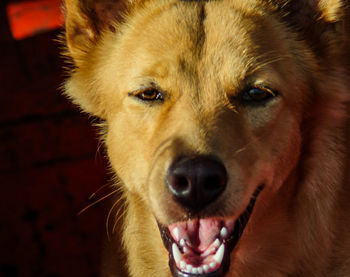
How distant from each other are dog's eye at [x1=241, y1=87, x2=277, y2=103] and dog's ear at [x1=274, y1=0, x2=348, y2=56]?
19.3 inches

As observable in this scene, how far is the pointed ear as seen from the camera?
9.55 feet

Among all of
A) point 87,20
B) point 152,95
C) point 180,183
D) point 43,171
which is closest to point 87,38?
point 87,20

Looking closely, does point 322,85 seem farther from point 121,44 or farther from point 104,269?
point 104,269

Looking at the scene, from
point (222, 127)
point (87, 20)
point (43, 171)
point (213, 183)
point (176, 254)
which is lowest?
point (43, 171)

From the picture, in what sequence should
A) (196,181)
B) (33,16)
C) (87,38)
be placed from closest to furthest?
1. (196,181)
2. (87,38)
3. (33,16)

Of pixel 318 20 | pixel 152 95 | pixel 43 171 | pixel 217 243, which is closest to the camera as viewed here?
pixel 217 243

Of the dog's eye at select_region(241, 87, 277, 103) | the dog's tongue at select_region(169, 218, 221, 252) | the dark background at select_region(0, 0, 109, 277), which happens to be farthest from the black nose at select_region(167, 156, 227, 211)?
the dark background at select_region(0, 0, 109, 277)

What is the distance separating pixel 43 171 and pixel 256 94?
1.91m

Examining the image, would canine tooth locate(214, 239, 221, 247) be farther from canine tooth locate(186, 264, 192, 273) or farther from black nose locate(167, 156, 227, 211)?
black nose locate(167, 156, 227, 211)

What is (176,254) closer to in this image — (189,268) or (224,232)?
(189,268)

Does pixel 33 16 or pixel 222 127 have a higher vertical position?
pixel 222 127

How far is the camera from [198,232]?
8.66ft

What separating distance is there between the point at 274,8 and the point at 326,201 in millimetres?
1083

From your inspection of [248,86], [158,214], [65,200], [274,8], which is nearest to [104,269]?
[65,200]
